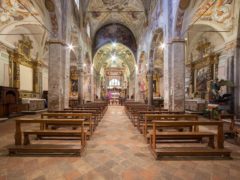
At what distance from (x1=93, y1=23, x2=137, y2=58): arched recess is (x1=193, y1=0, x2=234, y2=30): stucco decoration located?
1245 centimetres

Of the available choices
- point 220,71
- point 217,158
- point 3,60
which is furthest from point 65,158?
point 220,71

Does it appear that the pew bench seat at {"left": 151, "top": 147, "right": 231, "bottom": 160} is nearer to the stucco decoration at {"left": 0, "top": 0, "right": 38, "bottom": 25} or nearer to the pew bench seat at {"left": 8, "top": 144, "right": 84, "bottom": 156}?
the pew bench seat at {"left": 8, "top": 144, "right": 84, "bottom": 156}

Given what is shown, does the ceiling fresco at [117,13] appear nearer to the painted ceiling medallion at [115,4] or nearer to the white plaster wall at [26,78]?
the painted ceiling medallion at [115,4]

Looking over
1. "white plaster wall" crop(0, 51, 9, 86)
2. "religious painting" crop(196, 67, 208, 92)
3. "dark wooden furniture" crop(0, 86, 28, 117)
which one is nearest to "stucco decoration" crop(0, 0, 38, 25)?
"white plaster wall" crop(0, 51, 9, 86)

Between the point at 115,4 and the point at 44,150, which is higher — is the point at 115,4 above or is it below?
above

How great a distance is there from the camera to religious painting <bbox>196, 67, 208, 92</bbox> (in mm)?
12973

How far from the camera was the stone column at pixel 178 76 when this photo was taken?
7938mm

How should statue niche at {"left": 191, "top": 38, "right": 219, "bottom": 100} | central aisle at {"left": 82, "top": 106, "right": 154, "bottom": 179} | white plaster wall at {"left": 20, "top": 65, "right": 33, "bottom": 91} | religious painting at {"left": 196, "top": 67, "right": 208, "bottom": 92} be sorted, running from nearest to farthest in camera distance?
central aisle at {"left": 82, "top": 106, "right": 154, "bottom": 179} → statue niche at {"left": 191, "top": 38, "right": 219, "bottom": 100} → white plaster wall at {"left": 20, "top": 65, "right": 33, "bottom": 91} → religious painting at {"left": 196, "top": 67, "right": 208, "bottom": 92}

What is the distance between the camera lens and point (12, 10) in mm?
9352

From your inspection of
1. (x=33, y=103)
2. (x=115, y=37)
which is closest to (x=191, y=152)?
(x=33, y=103)

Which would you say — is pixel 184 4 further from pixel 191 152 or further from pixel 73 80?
pixel 73 80

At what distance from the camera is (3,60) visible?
10.2m

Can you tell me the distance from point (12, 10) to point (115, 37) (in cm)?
1444

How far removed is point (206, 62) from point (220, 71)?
197 centimetres
